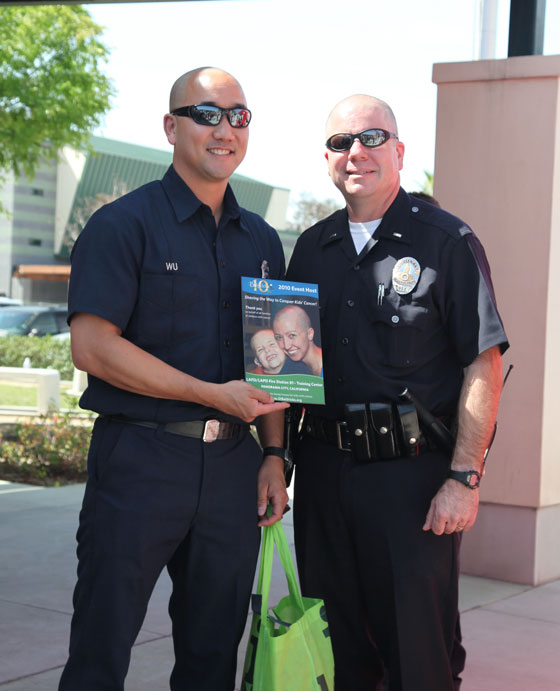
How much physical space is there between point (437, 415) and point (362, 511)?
40cm

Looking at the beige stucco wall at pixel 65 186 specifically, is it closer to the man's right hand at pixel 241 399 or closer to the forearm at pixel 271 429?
the forearm at pixel 271 429

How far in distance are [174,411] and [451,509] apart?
90 centimetres

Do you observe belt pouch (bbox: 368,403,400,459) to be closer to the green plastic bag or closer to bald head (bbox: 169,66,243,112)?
the green plastic bag

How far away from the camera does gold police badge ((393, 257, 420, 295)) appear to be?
300cm

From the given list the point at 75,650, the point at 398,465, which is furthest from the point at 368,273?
the point at 75,650

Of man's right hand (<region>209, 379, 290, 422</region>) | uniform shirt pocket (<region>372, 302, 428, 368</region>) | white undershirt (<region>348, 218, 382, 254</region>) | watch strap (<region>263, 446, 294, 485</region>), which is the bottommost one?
watch strap (<region>263, 446, 294, 485</region>)

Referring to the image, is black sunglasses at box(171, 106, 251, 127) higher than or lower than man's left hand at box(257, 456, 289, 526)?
higher

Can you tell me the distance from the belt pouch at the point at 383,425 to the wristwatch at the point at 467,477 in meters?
0.21

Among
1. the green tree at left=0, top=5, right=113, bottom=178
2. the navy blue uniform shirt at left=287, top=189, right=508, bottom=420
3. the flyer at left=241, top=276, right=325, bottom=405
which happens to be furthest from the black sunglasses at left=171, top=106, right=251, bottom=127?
the green tree at left=0, top=5, right=113, bottom=178

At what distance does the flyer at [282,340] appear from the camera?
8.91 ft

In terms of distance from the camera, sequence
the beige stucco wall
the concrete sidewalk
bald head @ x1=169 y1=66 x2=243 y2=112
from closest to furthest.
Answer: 1. bald head @ x1=169 y1=66 x2=243 y2=112
2. the concrete sidewalk
3. the beige stucco wall

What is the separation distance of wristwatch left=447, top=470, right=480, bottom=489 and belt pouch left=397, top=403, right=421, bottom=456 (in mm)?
154

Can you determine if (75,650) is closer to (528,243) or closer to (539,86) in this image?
(528,243)

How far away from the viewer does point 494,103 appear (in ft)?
17.9
